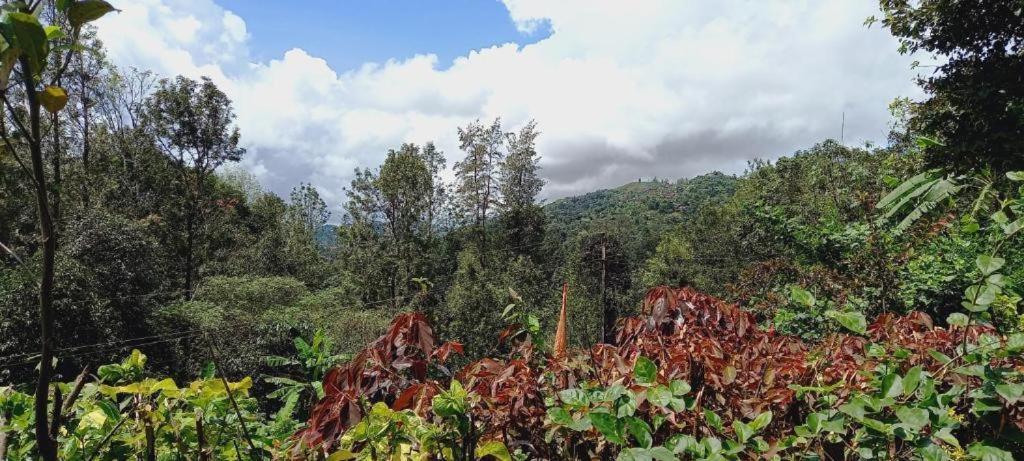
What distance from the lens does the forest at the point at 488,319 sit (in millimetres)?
935

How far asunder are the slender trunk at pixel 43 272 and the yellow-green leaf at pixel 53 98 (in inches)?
1.3

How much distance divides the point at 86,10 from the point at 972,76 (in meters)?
8.40

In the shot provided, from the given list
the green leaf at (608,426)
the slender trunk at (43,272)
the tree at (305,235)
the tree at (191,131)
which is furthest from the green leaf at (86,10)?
the tree at (305,235)

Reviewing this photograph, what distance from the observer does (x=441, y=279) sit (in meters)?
21.9

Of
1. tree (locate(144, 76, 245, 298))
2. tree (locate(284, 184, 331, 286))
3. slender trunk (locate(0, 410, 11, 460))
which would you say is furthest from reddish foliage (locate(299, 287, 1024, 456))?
tree (locate(284, 184, 331, 286))

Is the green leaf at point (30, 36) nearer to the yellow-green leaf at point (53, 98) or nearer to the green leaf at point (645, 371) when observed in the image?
the yellow-green leaf at point (53, 98)

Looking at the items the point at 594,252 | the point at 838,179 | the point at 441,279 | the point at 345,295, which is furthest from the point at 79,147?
the point at 838,179

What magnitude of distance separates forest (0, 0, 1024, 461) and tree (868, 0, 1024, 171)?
3 centimetres

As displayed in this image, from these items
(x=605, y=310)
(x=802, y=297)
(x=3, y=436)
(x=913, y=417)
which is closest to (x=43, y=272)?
(x=3, y=436)

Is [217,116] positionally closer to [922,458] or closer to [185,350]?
[185,350]

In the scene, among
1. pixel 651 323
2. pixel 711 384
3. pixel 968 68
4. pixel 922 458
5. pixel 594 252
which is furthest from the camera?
pixel 594 252

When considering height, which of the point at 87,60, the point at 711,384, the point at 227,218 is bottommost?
the point at 711,384

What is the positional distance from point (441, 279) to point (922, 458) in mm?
21358

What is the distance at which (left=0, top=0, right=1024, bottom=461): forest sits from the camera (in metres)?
0.94
